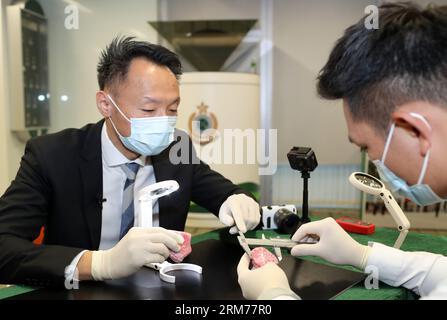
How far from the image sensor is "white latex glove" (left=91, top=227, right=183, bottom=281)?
31.8 inches

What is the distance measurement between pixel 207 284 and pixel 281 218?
0.49 meters

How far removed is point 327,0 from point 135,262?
2.62 m

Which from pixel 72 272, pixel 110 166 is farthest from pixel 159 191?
pixel 110 166

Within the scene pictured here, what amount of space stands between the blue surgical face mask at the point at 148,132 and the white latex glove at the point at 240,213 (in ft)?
0.97

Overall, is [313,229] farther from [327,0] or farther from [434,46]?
[327,0]

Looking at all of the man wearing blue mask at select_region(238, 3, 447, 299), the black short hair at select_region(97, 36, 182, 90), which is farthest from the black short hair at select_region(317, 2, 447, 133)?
the black short hair at select_region(97, 36, 182, 90)

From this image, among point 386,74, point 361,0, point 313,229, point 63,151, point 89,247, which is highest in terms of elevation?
point 361,0

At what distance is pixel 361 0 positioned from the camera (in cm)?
248

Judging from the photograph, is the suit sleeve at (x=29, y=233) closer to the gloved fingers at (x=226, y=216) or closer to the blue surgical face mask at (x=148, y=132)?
the blue surgical face mask at (x=148, y=132)

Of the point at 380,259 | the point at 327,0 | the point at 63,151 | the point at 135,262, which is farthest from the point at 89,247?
the point at 327,0

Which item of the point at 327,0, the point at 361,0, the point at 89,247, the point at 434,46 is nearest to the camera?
the point at 434,46

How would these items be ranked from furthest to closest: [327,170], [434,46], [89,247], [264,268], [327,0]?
[327,0], [327,170], [89,247], [264,268], [434,46]

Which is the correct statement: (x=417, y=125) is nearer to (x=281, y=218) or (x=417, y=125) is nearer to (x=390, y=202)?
(x=390, y=202)

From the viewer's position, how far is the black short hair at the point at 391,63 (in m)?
0.60
